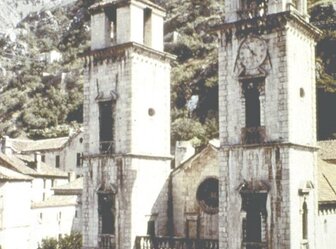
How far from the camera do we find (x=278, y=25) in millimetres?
21266

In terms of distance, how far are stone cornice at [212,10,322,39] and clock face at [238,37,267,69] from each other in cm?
33

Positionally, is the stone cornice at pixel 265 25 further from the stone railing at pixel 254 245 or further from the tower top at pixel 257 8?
the stone railing at pixel 254 245

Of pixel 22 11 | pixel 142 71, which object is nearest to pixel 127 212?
pixel 142 71

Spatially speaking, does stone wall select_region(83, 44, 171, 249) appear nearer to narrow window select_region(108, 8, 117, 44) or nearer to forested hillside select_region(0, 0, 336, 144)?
narrow window select_region(108, 8, 117, 44)

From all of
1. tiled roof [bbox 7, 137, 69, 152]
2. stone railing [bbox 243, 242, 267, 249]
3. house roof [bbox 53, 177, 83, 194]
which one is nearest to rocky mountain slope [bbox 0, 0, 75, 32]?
tiled roof [bbox 7, 137, 69, 152]

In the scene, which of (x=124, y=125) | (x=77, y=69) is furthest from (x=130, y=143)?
(x=77, y=69)

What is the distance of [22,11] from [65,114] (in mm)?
46700

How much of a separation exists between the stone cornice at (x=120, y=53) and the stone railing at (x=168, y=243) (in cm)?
778

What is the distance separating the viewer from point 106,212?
84.0 feet

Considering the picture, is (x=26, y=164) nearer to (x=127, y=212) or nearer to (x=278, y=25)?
(x=127, y=212)

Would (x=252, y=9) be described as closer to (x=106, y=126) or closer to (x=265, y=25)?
(x=265, y=25)

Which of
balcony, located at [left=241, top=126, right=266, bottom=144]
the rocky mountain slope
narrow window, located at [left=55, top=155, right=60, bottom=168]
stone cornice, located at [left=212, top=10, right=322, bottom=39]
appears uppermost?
the rocky mountain slope

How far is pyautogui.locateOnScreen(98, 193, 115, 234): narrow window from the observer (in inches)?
995

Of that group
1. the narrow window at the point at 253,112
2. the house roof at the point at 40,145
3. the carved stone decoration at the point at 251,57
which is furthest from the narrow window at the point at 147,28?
the house roof at the point at 40,145
